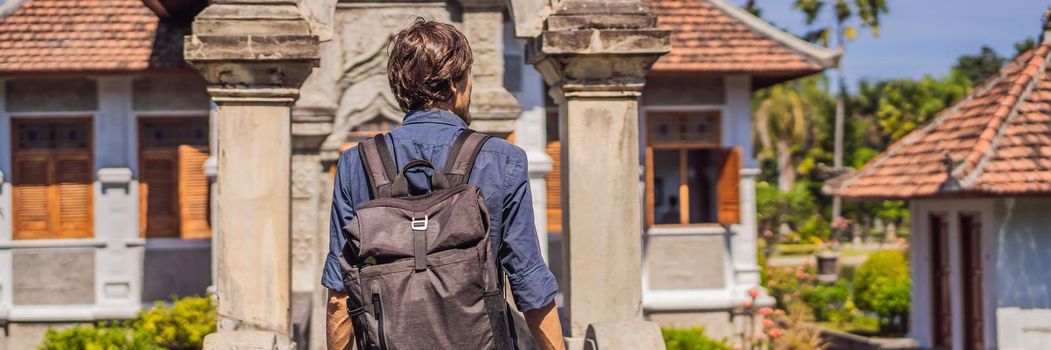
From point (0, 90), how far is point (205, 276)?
2.93 metres

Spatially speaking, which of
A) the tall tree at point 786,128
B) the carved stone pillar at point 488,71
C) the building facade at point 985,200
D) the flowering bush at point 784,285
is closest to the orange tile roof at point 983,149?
the building facade at point 985,200

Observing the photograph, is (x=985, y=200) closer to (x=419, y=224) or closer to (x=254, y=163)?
(x=254, y=163)

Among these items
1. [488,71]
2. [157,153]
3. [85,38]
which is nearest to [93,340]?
[157,153]

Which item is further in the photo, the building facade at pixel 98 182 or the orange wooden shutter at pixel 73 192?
the orange wooden shutter at pixel 73 192

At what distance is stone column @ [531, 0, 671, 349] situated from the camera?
5758mm

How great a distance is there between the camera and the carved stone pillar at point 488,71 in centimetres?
899

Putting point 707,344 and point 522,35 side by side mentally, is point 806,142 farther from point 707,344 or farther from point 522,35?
point 522,35

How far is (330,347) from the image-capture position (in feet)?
10.5

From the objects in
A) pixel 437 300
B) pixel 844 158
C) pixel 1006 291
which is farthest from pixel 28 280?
pixel 844 158

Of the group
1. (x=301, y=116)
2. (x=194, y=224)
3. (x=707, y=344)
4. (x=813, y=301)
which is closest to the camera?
(x=301, y=116)

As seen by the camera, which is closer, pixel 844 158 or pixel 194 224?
pixel 194 224

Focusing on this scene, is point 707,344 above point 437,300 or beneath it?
beneath

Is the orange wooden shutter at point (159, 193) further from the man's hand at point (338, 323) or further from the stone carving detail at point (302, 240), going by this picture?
the man's hand at point (338, 323)

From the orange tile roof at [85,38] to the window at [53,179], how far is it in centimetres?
89
